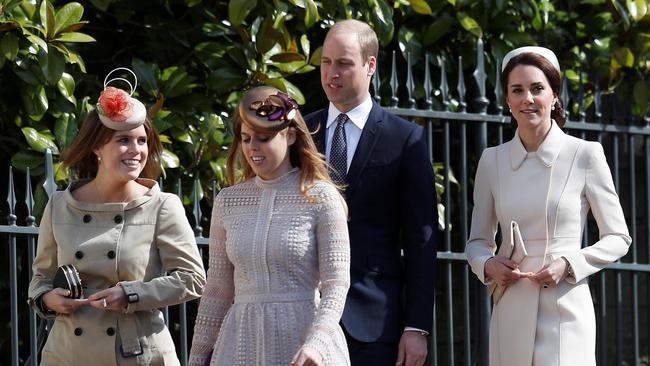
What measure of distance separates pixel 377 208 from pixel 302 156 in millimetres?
541

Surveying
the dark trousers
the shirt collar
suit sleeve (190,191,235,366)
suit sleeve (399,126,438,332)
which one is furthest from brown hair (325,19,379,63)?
the dark trousers

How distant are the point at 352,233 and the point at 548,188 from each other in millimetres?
721

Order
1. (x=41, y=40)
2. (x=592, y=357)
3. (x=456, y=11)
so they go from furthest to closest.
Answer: (x=456, y=11), (x=41, y=40), (x=592, y=357)

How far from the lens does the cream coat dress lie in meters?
5.22

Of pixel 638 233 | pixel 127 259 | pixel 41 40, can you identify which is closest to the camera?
pixel 127 259

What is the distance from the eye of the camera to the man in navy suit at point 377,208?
5109 millimetres

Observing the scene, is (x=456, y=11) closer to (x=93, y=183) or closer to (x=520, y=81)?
(x=520, y=81)

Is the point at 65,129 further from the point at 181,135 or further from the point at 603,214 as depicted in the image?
the point at 603,214

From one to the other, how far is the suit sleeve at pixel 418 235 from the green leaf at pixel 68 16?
71.6 inches

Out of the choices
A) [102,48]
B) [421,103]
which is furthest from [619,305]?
[102,48]

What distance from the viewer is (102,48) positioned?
731 cm

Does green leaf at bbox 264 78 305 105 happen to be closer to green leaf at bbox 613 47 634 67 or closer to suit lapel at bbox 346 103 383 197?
suit lapel at bbox 346 103 383 197

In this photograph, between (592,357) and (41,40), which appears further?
(41,40)

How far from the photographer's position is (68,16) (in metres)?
6.34
